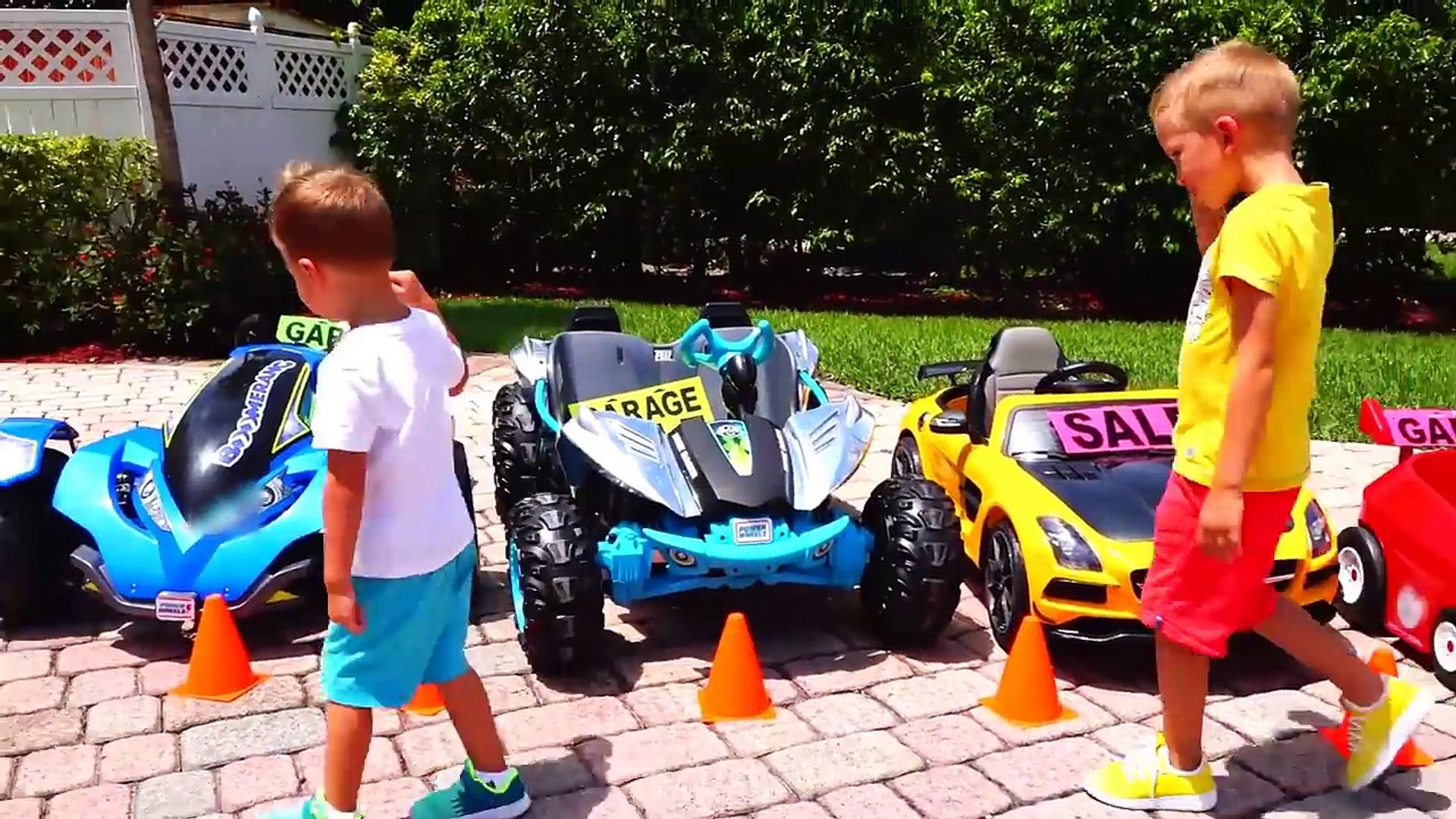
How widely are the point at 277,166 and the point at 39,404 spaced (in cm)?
680

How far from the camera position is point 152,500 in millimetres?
4484

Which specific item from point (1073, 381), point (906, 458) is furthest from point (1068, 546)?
point (906, 458)

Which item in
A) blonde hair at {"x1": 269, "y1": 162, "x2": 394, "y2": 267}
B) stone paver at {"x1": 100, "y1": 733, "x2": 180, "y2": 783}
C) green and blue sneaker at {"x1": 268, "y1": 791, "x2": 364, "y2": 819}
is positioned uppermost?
blonde hair at {"x1": 269, "y1": 162, "x2": 394, "y2": 267}

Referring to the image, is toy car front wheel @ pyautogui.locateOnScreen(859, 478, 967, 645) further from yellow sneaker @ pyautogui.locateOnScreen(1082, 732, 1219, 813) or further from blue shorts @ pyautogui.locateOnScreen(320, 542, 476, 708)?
blue shorts @ pyautogui.locateOnScreen(320, 542, 476, 708)

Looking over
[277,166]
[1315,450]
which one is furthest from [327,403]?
[277,166]

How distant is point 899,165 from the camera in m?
15.9

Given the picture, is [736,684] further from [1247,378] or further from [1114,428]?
[1114,428]

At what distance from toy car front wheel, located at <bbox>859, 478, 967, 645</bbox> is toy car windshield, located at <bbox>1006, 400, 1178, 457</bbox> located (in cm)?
66

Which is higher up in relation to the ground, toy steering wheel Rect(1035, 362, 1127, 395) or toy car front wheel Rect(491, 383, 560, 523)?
toy steering wheel Rect(1035, 362, 1127, 395)

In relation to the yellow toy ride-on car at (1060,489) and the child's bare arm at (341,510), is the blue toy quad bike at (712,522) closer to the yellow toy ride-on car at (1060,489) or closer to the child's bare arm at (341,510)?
the yellow toy ride-on car at (1060,489)

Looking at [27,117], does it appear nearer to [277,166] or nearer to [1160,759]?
[277,166]

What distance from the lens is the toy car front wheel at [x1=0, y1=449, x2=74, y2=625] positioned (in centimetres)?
446

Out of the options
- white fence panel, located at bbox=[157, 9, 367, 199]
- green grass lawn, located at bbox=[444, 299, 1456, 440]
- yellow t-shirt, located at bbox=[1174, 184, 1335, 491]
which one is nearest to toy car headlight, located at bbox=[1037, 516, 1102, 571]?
yellow t-shirt, located at bbox=[1174, 184, 1335, 491]

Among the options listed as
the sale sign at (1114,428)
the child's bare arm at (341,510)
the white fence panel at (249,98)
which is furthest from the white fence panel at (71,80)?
the child's bare arm at (341,510)
